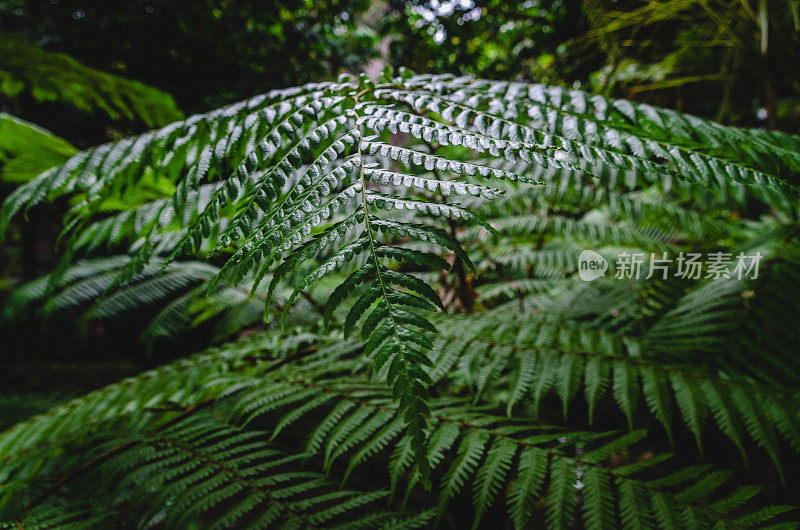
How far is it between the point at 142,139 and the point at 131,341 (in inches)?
111

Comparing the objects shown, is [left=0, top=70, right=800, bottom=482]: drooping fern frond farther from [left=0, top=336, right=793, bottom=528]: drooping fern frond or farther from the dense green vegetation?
[left=0, top=336, right=793, bottom=528]: drooping fern frond

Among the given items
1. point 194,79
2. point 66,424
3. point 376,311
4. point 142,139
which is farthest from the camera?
point 194,79

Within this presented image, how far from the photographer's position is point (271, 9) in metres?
2.36

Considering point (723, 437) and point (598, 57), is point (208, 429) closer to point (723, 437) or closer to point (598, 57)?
point (723, 437)

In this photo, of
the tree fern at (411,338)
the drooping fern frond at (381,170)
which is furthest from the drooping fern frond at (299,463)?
the drooping fern frond at (381,170)

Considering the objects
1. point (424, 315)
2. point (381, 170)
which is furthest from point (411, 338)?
point (424, 315)

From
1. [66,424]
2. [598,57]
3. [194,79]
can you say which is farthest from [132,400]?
[598,57]

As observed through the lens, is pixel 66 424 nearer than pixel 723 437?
Yes

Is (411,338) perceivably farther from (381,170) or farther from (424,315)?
(424,315)

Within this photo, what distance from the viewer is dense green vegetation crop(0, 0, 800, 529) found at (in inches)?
18.2

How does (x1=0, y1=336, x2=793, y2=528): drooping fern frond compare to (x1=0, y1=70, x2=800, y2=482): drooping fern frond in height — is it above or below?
below

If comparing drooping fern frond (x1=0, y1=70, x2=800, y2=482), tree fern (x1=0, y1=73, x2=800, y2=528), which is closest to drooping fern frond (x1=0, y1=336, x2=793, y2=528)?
tree fern (x1=0, y1=73, x2=800, y2=528)

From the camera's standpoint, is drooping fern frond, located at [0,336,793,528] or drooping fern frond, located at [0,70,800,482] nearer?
drooping fern frond, located at [0,70,800,482]

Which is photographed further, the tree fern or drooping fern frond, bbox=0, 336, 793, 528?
drooping fern frond, bbox=0, 336, 793, 528
